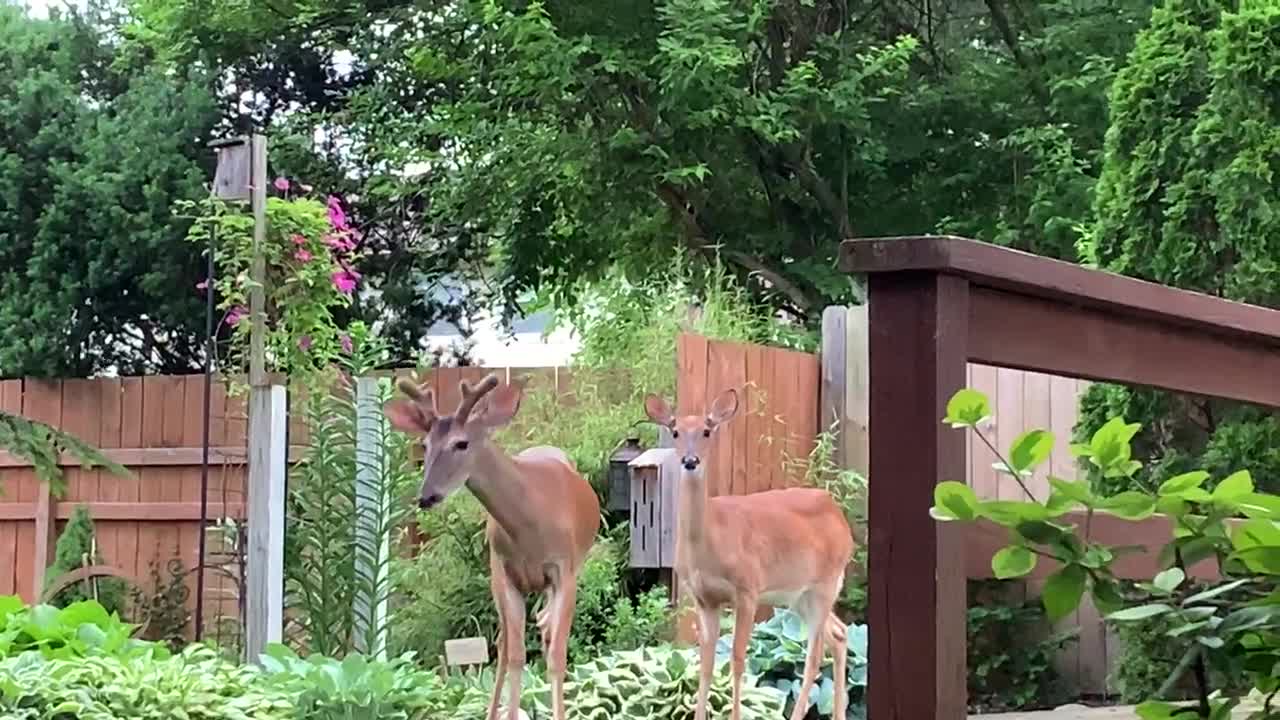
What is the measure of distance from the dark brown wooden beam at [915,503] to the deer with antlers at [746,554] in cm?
187

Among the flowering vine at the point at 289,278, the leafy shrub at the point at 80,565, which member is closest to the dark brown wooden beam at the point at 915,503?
the flowering vine at the point at 289,278

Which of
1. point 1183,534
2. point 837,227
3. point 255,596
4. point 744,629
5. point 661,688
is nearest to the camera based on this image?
point 1183,534

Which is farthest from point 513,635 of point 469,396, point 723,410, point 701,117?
point 701,117

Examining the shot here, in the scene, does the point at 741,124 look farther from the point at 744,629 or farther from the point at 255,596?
the point at 744,629

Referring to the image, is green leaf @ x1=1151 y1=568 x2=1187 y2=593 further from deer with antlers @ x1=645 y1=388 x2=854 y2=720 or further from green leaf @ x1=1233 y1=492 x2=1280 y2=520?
deer with antlers @ x1=645 y1=388 x2=854 y2=720

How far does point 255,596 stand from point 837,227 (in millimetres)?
5127

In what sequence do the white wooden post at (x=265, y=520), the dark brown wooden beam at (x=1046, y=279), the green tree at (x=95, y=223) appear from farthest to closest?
the green tree at (x=95, y=223)
the white wooden post at (x=265, y=520)
the dark brown wooden beam at (x=1046, y=279)

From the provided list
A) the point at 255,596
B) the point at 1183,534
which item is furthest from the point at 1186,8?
the point at 1183,534

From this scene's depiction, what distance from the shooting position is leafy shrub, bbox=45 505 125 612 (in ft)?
23.4

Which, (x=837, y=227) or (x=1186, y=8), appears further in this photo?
(x=837, y=227)

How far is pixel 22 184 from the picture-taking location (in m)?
8.80

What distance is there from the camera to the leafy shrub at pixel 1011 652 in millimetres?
5750

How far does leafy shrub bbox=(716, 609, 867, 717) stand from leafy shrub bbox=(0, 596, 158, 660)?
167 centimetres

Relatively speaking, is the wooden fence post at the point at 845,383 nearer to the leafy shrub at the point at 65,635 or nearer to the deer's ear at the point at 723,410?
the deer's ear at the point at 723,410
